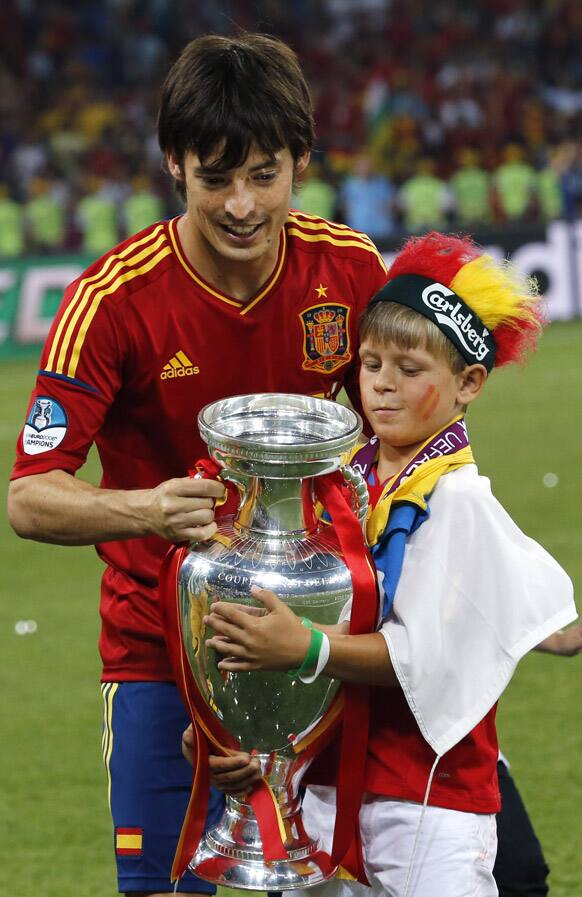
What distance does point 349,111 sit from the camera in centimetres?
1820

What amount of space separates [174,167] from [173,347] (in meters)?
0.35

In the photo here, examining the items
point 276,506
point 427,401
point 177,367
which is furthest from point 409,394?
point 177,367

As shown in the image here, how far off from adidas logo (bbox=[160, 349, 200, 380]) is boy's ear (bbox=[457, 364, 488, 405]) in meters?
0.58

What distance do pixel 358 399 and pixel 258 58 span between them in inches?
28.9

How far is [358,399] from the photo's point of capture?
3.16 metres

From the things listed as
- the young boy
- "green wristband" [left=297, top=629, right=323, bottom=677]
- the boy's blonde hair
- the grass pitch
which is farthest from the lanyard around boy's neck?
the grass pitch

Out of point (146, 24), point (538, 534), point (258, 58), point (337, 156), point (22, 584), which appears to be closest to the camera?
point (258, 58)

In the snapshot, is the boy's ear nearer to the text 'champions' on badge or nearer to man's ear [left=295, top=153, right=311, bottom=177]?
man's ear [left=295, top=153, right=311, bottom=177]

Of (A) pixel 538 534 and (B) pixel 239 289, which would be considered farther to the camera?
(A) pixel 538 534

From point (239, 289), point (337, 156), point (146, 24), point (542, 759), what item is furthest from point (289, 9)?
point (239, 289)

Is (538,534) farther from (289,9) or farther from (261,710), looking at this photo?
(289,9)

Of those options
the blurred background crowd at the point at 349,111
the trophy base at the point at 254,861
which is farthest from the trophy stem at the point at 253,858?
the blurred background crowd at the point at 349,111

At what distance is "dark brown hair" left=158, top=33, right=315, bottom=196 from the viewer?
2738 millimetres

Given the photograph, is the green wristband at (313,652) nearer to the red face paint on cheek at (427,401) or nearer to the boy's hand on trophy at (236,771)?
the boy's hand on trophy at (236,771)
